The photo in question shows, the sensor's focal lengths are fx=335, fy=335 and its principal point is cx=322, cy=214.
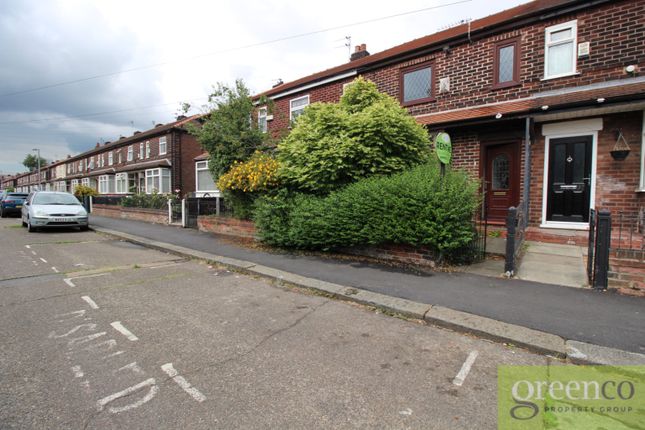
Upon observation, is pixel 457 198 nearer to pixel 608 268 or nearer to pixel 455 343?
pixel 608 268

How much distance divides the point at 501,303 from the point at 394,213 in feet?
7.89

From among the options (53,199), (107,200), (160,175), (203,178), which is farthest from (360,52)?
(160,175)

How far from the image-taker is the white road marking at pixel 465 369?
272 centimetres

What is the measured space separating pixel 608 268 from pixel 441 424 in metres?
4.21

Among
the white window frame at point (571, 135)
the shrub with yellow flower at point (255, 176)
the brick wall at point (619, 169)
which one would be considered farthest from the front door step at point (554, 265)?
the shrub with yellow flower at point (255, 176)

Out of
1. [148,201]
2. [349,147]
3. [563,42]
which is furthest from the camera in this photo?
[148,201]

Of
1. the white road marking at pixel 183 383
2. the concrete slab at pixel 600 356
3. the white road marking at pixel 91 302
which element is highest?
the concrete slab at pixel 600 356

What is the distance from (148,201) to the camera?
16578 millimetres

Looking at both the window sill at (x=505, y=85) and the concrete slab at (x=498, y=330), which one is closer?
the concrete slab at (x=498, y=330)

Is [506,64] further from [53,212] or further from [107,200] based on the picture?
[107,200]

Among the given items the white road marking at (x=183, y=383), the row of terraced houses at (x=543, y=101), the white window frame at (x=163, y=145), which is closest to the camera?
the white road marking at (x=183, y=383)

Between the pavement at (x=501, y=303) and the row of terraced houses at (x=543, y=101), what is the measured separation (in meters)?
3.70

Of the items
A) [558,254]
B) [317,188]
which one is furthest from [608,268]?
[317,188]

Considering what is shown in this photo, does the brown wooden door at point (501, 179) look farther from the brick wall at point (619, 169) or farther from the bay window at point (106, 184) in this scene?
the bay window at point (106, 184)
